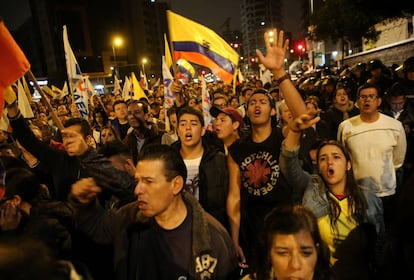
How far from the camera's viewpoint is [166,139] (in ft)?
18.0

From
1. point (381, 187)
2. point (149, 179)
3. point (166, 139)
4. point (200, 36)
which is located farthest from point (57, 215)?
point (200, 36)

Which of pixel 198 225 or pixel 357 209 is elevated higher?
pixel 198 225

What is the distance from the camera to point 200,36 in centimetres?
666

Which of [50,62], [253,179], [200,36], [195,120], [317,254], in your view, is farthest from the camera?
[50,62]

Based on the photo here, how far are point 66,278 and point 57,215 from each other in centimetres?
158

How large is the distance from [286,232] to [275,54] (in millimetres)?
1750

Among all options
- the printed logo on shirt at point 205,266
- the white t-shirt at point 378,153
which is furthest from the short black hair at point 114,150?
the white t-shirt at point 378,153

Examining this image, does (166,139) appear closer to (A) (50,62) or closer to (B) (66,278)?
(B) (66,278)

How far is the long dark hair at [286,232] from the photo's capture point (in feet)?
7.11

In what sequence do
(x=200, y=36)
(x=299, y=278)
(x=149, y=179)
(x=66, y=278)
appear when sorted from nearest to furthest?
(x=66, y=278) < (x=299, y=278) < (x=149, y=179) < (x=200, y=36)

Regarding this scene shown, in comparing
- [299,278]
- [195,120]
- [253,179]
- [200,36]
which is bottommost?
[299,278]

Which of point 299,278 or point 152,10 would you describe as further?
point 152,10

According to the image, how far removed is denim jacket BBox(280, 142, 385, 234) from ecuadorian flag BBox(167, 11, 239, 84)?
4.23 m

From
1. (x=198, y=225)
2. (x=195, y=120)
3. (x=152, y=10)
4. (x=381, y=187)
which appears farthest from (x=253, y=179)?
(x=152, y=10)
